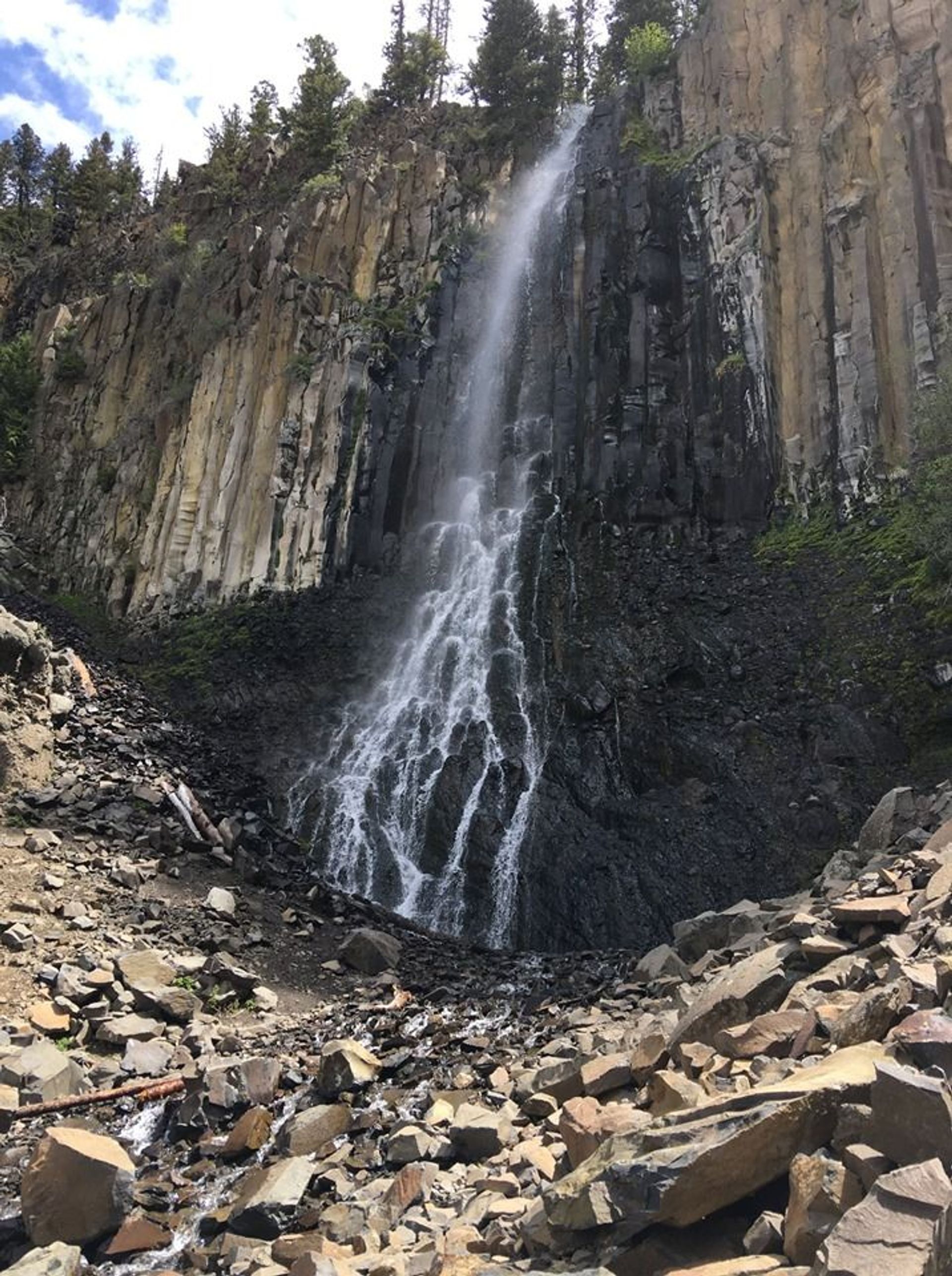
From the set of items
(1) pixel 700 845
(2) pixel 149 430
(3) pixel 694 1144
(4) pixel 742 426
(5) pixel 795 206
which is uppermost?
(5) pixel 795 206

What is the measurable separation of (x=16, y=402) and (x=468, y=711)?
91.6 feet

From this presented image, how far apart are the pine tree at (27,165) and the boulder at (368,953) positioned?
51.6 meters

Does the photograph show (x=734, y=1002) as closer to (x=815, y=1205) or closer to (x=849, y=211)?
(x=815, y=1205)

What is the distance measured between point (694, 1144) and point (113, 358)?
3850cm

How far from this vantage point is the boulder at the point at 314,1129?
7.02m

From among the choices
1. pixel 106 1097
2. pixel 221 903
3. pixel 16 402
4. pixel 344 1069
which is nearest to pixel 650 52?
pixel 16 402

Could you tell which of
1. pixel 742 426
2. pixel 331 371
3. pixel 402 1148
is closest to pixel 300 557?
pixel 331 371

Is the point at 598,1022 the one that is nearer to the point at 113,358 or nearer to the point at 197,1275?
the point at 197,1275

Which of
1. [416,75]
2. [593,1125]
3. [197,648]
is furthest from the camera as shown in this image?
[416,75]

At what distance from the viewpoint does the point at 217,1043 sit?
9.48 m

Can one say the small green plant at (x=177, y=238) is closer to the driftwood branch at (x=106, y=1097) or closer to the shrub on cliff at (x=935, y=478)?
the shrub on cliff at (x=935, y=478)

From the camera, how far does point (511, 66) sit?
36438 mm

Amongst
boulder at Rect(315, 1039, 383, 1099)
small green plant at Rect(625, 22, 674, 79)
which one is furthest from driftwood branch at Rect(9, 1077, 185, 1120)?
small green plant at Rect(625, 22, 674, 79)

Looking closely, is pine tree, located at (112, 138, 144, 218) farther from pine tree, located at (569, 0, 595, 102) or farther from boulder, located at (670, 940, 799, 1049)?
boulder, located at (670, 940, 799, 1049)
